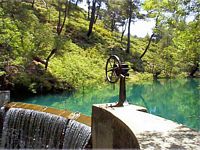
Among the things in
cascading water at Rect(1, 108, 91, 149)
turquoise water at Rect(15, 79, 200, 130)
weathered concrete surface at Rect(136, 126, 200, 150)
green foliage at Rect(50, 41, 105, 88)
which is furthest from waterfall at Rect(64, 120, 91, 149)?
green foliage at Rect(50, 41, 105, 88)

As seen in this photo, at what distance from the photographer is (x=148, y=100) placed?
1697 cm

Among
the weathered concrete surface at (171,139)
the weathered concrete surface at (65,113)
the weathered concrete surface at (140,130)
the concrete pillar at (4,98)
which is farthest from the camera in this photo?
the concrete pillar at (4,98)

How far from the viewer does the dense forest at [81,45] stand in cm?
665

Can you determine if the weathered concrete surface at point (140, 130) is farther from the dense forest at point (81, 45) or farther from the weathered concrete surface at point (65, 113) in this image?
the dense forest at point (81, 45)

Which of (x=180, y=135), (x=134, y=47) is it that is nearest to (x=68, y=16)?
(x=134, y=47)

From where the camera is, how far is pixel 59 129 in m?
7.68

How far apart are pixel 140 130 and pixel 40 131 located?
16.1ft

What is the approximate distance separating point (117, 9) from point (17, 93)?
739 inches

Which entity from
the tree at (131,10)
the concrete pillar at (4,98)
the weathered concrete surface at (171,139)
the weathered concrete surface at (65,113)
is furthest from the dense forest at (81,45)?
the weathered concrete surface at (171,139)

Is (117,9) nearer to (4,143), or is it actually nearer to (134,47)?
(134,47)

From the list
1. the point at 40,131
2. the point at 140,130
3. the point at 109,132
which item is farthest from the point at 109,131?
the point at 40,131

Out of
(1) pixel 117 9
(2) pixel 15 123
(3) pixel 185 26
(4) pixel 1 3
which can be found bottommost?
(2) pixel 15 123

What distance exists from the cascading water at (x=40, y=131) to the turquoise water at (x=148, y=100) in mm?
3888

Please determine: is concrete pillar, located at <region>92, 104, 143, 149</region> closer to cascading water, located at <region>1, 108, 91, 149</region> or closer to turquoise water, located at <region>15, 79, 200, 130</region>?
cascading water, located at <region>1, 108, 91, 149</region>
